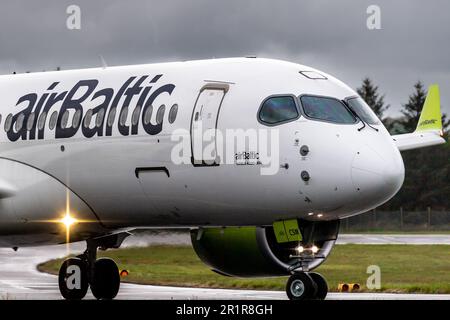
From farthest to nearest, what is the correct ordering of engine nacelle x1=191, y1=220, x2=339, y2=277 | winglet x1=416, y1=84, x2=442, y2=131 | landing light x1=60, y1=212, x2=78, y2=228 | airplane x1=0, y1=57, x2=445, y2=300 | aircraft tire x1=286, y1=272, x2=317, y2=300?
winglet x1=416, y1=84, x2=442, y2=131, landing light x1=60, y1=212, x2=78, y2=228, engine nacelle x1=191, y1=220, x2=339, y2=277, aircraft tire x1=286, y1=272, x2=317, y2=300, airplane x1=0, y1=57, x2=445, y2=300

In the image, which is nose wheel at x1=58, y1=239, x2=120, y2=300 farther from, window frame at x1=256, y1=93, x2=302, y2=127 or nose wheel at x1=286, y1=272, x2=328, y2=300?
window frame at x1=256, y1=93, x2=302, y2=127

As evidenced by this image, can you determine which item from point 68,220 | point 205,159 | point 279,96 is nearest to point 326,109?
point 279,96

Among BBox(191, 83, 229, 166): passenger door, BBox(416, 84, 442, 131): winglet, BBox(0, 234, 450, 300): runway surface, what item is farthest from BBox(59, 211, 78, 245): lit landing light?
BBox(416, 84, 442, 131): winglet

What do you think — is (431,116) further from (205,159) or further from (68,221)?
(68,221)

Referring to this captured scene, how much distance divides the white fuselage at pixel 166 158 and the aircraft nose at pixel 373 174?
0.02m

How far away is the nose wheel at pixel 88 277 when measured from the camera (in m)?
23.8

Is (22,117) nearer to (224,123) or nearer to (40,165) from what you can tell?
(40,165)

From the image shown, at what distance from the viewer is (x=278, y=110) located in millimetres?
18797

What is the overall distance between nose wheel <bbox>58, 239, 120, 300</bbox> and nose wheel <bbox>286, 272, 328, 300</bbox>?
20.1 ft

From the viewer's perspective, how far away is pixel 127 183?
20234 millimetres

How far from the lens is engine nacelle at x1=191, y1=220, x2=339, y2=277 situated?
19.5m

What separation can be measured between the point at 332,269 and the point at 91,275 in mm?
12361

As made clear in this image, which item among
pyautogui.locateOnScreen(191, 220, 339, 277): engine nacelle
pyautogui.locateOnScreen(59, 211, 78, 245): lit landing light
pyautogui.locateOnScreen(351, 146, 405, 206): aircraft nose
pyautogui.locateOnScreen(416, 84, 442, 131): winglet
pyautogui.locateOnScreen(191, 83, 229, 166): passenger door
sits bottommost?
pyautogui.locateOnScreen(191, 220, 339, 277): engine nacelle
